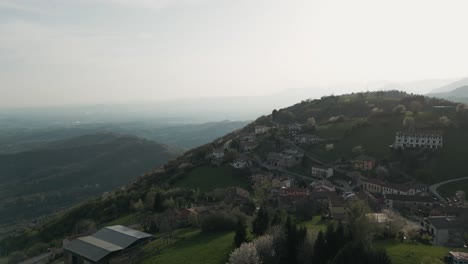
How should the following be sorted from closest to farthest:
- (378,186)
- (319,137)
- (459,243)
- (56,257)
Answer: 1. (459,243)
2. (56,257)
3. (378,186)
4. (319,137)

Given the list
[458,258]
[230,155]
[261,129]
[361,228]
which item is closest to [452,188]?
[361,228]

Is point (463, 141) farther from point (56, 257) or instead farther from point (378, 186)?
point (56, 257)

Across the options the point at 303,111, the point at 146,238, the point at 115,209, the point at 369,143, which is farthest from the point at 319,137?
the point at 146,238

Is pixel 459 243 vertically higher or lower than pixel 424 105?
lower

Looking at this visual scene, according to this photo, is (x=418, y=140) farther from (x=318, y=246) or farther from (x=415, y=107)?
(x=318, y=246)

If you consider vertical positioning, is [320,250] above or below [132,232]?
above

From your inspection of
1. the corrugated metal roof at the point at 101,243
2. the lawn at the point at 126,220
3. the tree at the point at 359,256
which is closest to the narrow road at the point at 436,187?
the tree at the point at 359,256
